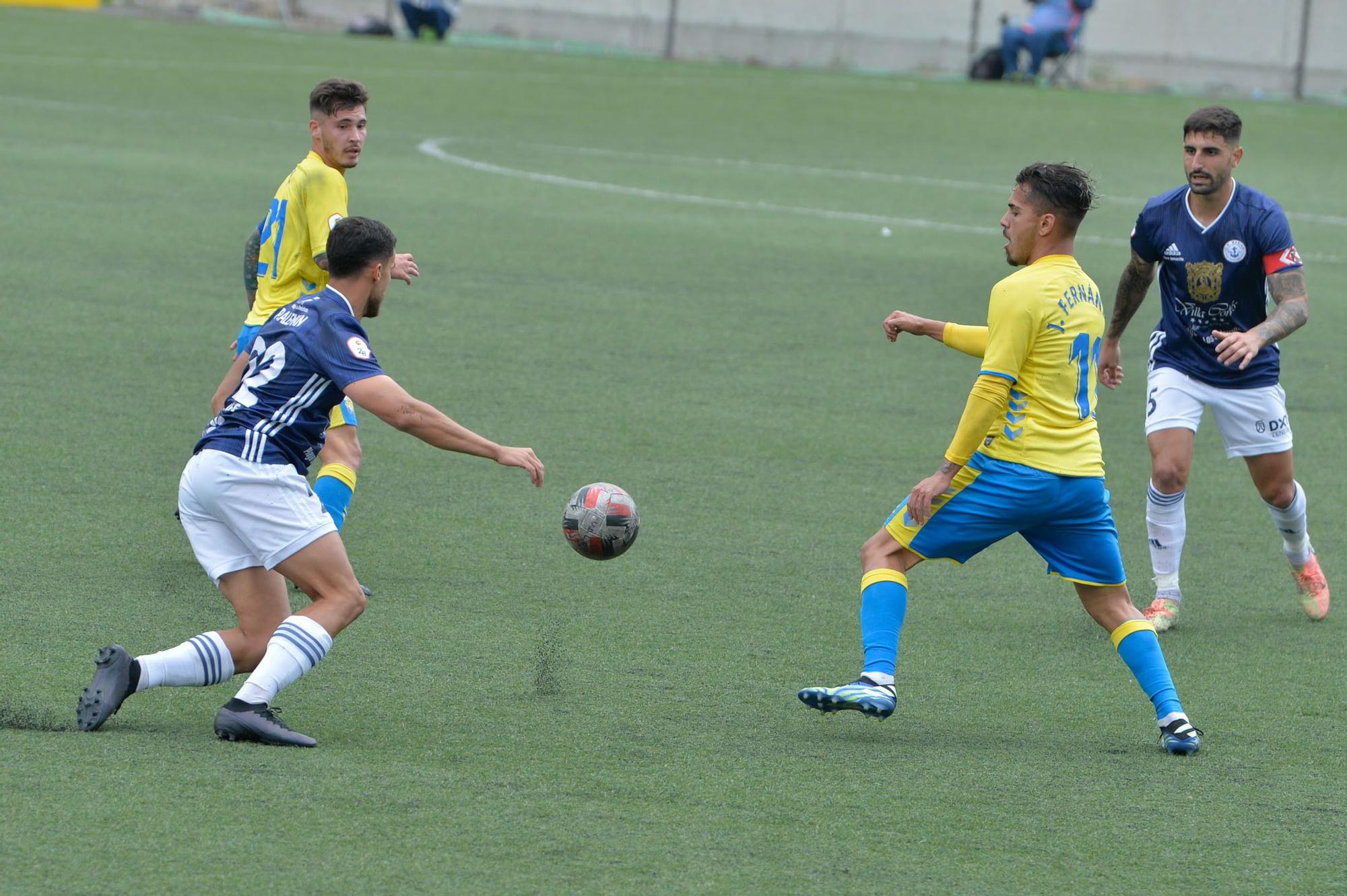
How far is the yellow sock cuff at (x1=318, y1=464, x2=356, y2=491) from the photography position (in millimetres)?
7707

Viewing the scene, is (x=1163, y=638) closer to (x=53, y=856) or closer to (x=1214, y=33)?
(x=53, y=856)

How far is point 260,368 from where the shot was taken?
18.9ft

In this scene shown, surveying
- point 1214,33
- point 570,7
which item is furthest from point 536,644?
point 570,7

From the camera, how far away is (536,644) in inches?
276

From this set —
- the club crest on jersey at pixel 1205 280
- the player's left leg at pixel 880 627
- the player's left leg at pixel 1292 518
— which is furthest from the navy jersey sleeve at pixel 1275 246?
the player's left leg at pixel 880 627

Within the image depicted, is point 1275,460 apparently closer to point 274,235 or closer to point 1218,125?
point 1218,125

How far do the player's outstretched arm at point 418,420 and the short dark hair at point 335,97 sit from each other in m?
2.49

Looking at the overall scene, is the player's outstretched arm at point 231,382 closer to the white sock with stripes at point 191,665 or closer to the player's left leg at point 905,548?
the white sock with stripes at point 191,665

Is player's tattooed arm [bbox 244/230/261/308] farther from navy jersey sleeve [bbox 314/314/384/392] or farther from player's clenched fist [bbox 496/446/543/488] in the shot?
player's clenched fist [bbox 496/446/543/488]

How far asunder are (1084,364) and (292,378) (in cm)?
268

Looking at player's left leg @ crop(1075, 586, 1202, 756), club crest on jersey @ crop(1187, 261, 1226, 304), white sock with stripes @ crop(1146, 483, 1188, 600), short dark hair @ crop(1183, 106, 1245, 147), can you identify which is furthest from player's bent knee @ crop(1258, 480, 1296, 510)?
player's left leg @ crop(1075, 586, 1202, 756)

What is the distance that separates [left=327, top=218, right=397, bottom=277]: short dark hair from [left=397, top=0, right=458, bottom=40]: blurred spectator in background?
34.7m

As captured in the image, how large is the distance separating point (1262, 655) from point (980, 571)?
153 centimetres

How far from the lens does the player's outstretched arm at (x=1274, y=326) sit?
7.10 m
